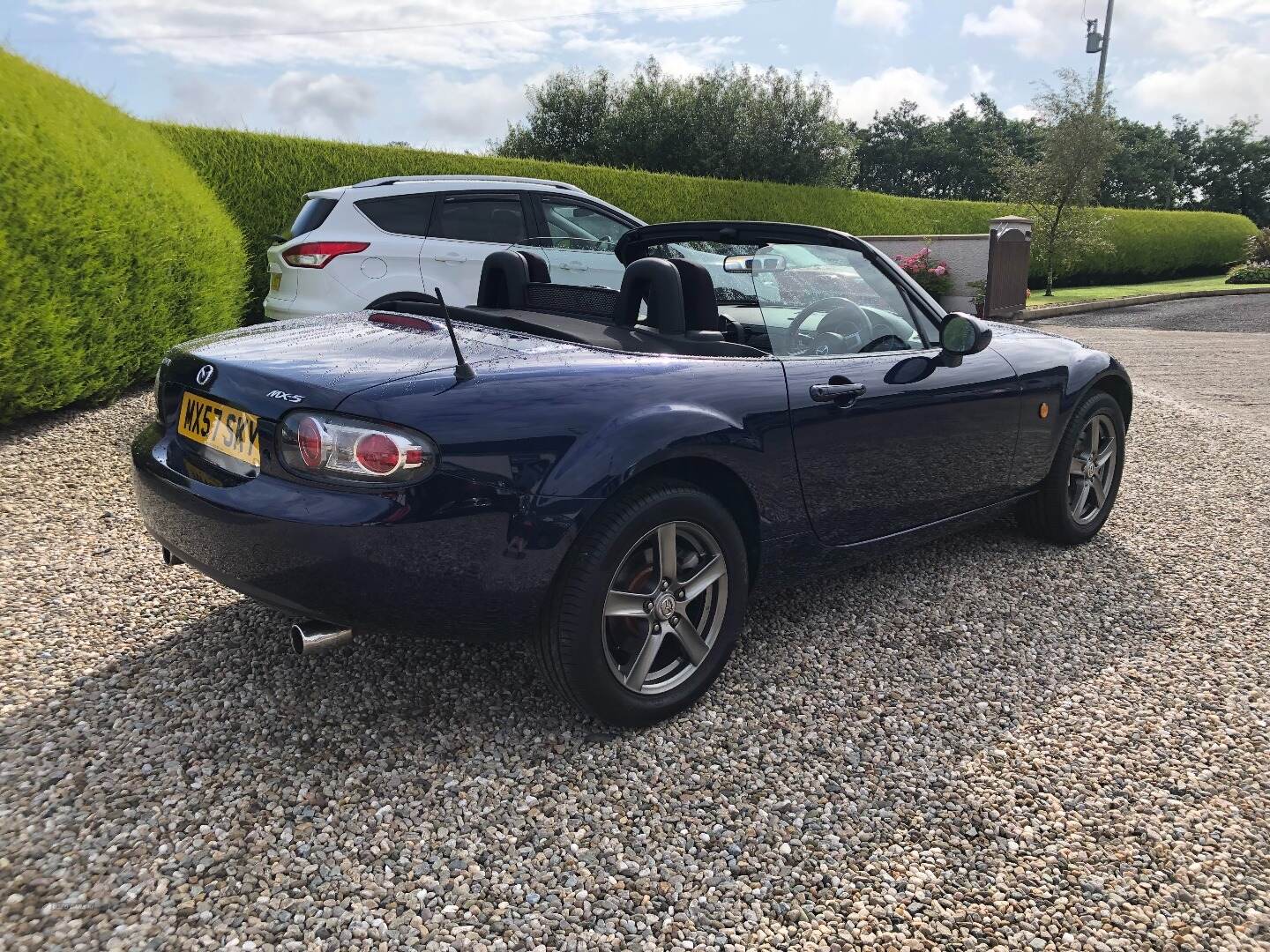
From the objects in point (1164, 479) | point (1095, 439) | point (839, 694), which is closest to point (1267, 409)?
point (1164, 479)

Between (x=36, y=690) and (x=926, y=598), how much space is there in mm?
3016

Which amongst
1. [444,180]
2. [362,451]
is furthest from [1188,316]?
[362,451]

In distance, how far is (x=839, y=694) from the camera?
9.31 ft

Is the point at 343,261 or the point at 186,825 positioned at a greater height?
the point at 343,261

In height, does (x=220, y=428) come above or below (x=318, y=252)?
below

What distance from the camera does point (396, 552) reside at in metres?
2.11

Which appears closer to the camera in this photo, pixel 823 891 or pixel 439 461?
pixel 823 891

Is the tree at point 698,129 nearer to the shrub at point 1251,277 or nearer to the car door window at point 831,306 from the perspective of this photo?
the shrub at point 1251,277

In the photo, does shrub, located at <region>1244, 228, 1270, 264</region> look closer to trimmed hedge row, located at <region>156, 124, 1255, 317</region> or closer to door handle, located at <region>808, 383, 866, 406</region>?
trimmed hedge row, located at <region>156, 124, 1255, 317</region>

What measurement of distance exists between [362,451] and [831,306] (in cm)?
177

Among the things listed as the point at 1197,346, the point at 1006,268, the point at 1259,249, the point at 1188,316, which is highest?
the point at 1259,249

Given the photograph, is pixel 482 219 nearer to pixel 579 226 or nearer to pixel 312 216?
pixel 579 226

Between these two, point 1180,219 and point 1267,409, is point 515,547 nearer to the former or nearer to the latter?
point 1267,409

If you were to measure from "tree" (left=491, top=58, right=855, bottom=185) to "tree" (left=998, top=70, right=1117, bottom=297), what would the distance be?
6649 mm
